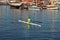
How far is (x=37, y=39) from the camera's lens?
50031 millimetres

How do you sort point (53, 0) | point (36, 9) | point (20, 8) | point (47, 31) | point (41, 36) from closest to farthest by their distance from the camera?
point (41, 36) → point (47, 31) → point (36, 9) → point (20, 8) → point (53, 0)

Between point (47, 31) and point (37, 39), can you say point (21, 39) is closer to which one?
point (37, 39)

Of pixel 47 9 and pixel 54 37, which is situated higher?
pixel 54 37

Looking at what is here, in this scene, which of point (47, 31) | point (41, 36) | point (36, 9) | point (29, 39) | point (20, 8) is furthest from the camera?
point (20, 8)

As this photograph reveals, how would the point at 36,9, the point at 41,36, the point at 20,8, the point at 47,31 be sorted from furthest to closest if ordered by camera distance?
the point at 20,8
the point at 36,9
the point at 47,31
the point at 41,36

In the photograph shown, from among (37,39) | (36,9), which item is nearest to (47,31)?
(37,39)

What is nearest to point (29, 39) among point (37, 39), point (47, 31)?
point (37, 39)

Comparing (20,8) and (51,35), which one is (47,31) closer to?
(51,35)

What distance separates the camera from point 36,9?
12388 centimetres

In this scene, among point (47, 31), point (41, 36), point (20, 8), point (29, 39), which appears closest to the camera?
point (29, 39)

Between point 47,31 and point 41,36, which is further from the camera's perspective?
point 47,31

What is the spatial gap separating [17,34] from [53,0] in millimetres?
107610

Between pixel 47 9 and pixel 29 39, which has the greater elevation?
pixel 29 39

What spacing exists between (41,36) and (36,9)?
7078cm
